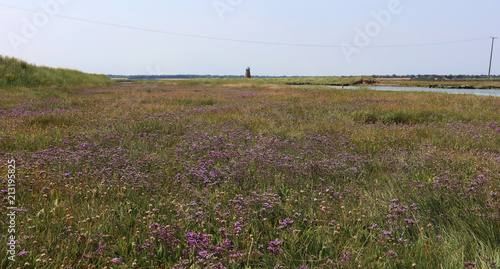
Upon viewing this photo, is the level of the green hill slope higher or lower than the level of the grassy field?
higher

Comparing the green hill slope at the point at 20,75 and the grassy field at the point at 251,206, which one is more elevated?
the green hill slope at the point at 20,75

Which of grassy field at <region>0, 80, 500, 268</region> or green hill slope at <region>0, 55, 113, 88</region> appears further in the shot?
green hill slope at <region>0, 55, 113, 88</region>

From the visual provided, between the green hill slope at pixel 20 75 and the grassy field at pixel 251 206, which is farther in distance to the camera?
the green hill slope at pixel 20 75

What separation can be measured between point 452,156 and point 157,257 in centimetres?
476

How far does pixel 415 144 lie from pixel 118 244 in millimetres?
5908

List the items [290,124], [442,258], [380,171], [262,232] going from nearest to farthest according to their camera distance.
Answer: [442,258] → [262,232] → [380,171] → [290,124]

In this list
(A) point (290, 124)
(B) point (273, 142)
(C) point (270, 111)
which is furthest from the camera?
(C) point (270, 111)

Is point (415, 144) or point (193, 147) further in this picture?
point (415, 144)

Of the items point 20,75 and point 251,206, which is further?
point 20,75

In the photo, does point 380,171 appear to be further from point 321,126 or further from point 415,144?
point 321,126

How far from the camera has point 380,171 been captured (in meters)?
4.52

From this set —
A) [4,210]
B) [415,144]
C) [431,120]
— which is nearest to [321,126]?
[415,144]

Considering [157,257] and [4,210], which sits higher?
[4,210]

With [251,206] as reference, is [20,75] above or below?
above
